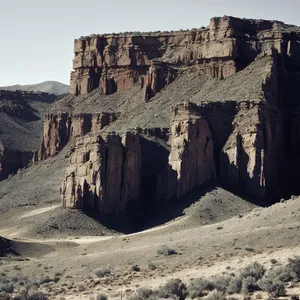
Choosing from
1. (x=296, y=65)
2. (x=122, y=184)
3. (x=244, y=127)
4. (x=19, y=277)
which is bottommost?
(x=19, y=277)

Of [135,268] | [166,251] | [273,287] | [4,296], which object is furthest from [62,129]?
[273,287]

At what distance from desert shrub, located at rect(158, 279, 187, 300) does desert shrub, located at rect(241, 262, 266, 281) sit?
3.53m

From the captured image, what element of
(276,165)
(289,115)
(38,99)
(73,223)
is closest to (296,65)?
(289,115)

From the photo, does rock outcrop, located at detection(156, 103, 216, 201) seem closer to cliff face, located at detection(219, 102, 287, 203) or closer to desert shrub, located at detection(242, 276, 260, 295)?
cliff face, located at detection(219, 102, 287, 203)

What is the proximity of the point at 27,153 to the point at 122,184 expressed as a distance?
57.0m

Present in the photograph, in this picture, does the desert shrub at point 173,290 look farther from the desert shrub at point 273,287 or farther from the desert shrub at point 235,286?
the desert shrub at point 273,287

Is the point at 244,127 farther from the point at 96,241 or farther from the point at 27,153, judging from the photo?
the point at 27,153

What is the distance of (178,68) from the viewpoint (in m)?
129

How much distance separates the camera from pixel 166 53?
135500 millimetres

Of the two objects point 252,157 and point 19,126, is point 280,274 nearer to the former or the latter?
point 252,157

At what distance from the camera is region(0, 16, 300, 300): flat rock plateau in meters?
56.7

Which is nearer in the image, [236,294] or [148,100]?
[236,294]

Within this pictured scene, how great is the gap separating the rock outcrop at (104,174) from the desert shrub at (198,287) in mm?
44606

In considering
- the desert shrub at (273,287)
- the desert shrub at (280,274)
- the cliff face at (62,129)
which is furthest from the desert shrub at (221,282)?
the cliff face at (62,129)
